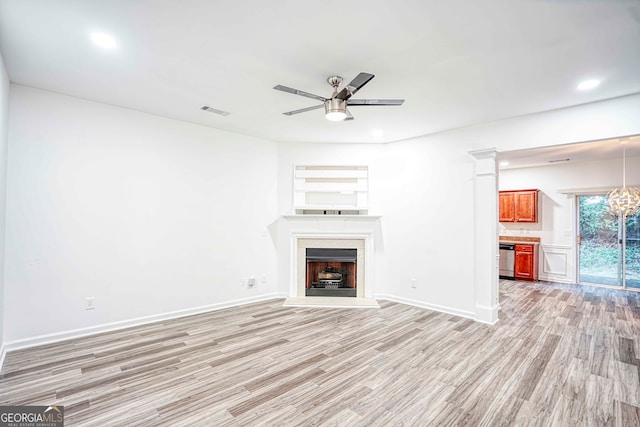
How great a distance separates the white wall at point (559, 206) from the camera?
6559 mm

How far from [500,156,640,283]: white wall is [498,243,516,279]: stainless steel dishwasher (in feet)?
1.81

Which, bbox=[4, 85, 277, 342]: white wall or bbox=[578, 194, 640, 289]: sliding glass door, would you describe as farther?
bbox=[578, 194, 640, 289]: sliding glass door

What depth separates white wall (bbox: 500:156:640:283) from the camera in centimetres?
656

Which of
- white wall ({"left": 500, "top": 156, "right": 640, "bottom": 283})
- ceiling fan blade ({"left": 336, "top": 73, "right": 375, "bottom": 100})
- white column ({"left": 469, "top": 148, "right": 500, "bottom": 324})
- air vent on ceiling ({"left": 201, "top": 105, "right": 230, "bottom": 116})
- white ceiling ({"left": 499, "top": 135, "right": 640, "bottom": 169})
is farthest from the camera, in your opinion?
white wall ({"left": 500, "top": 156, "right": 640, "bottom": 283})

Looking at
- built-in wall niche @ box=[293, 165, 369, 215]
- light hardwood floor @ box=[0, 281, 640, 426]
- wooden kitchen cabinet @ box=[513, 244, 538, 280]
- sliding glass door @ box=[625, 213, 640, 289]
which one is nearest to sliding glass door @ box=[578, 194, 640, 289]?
sliding glass door @ box=[625, 213, 640, 289]

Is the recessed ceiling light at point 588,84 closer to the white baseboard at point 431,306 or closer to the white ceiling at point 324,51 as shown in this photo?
the white ceiling at point 324,51

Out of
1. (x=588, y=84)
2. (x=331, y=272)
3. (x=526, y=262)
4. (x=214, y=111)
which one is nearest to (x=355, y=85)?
(x=214, y=111)

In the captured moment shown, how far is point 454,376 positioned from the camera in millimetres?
2748

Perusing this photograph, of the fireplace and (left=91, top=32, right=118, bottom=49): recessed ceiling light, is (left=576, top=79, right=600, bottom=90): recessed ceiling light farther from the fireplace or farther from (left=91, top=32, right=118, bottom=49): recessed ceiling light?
(left=91, top=32, right=118, bottom=49): recessed ceiling light

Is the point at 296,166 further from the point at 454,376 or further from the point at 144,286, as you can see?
the point at 454,376

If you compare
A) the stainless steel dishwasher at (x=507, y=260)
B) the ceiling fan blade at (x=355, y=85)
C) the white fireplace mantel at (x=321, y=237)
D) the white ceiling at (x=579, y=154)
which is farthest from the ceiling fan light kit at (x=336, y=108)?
the stainless steel dishwasher at (x=507, y=260)

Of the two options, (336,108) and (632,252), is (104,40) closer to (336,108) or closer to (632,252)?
(336,108)

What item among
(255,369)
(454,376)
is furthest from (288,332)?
(454,376)

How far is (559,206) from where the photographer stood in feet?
23.1
